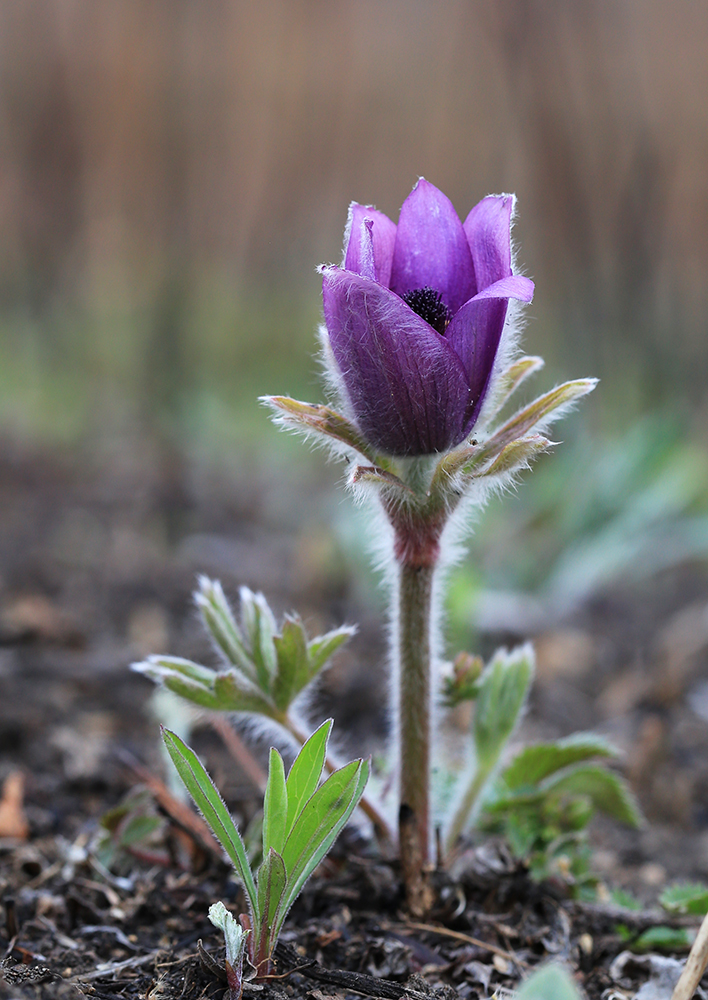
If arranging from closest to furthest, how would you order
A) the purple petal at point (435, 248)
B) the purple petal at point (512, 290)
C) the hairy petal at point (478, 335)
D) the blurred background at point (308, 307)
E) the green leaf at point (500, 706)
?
the purple petal at point (512, 290) < the hairy petal at point (478, 335) < the purple petal at point (435, 248) < the green leaf at point (500, 706) < the blurred background at point (308, 307)

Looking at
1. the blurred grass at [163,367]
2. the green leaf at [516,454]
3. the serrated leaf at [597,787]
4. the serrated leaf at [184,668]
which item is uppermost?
the blurred grass at [163,367]

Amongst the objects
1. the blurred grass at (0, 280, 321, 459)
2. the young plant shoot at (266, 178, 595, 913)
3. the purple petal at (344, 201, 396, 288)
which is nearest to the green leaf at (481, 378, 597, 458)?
the young plant shoot at (266, 178, 595, 913)

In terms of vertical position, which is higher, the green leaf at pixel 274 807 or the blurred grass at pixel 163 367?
the blurred grass at pixel 163 367

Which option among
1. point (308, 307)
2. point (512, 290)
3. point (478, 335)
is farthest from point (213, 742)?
point (308, 307)

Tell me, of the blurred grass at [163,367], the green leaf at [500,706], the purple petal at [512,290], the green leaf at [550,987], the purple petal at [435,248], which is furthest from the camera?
the blurred grass at [163,367]

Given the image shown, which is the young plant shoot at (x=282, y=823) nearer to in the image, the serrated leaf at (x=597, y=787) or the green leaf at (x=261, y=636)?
the green leaf at (x=261, y=636)

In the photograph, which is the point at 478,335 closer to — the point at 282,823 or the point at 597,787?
the point at 282,823

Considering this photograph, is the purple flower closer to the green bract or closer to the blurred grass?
the green bract

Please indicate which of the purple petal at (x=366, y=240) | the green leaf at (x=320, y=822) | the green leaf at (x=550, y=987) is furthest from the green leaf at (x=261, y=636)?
the green leaf at (x=550, y=987)
